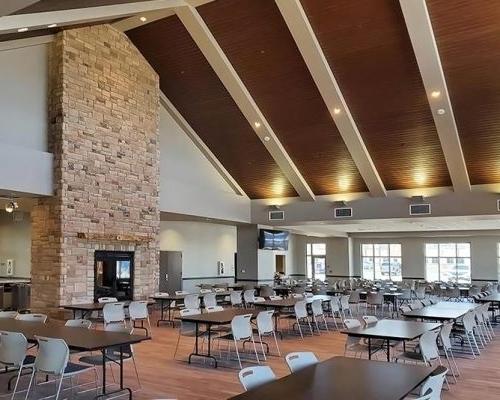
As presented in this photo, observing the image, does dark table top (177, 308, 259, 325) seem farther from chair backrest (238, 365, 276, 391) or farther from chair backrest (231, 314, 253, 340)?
chair backrest (238, 365, 276, 391)

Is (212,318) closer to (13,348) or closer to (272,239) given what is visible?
(13,348)

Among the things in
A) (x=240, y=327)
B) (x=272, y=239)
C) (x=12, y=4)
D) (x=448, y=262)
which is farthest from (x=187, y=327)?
(x=448, y=262)

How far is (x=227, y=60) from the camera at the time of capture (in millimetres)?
11648

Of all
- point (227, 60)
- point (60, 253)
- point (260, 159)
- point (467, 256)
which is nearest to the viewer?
point (60, 253)

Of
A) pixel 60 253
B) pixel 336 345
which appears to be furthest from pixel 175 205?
pixel 336 345

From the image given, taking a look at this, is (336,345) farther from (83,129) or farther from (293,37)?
(83,129)

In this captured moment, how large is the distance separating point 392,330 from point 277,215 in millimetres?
10658

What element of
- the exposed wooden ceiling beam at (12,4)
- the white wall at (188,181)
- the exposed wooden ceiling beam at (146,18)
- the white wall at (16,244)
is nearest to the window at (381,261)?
the white wall at (188,181)

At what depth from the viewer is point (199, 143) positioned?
1515 cm

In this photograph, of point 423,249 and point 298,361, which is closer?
point 298,361

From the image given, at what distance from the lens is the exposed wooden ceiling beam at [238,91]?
10.8m

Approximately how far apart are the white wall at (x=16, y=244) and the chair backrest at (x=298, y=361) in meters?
12.2

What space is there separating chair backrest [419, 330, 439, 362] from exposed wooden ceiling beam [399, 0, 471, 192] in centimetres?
596

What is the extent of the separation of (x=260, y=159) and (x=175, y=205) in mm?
2836
